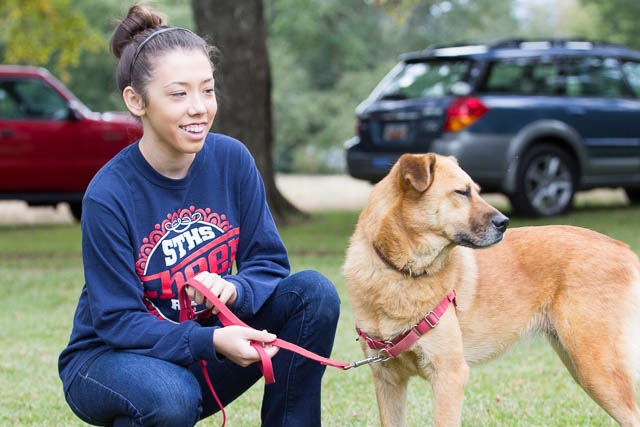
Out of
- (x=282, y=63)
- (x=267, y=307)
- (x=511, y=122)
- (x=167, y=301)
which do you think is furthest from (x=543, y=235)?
(x=282, y=63)

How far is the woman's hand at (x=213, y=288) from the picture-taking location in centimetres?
260

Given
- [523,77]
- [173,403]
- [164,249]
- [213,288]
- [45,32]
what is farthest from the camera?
[45,32]

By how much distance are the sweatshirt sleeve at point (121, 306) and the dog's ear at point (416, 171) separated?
3.56 ft

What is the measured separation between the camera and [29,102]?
37.3ft

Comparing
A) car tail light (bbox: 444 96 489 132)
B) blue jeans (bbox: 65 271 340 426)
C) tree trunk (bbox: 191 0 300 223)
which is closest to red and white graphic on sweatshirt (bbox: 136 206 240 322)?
blue jeans (bbox: 65 271 340 426)

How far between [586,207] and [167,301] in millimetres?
9766

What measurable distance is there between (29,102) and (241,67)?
3.79 m

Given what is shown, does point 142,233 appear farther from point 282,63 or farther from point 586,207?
point 282,63

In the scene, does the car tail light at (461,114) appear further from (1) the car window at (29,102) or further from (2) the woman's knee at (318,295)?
(2) the woman's knee at (318,295)

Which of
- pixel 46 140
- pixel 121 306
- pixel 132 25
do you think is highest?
pixel 132 25

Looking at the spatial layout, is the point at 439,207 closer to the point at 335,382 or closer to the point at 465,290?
the point at 465,290

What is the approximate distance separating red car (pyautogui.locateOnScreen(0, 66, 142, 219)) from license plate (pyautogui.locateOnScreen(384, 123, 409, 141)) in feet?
14.0

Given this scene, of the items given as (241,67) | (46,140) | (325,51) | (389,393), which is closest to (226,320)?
(389,393)

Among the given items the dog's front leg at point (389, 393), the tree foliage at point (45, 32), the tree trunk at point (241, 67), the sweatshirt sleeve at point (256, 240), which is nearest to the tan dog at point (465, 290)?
the dog's front leg at point (389, 393)
